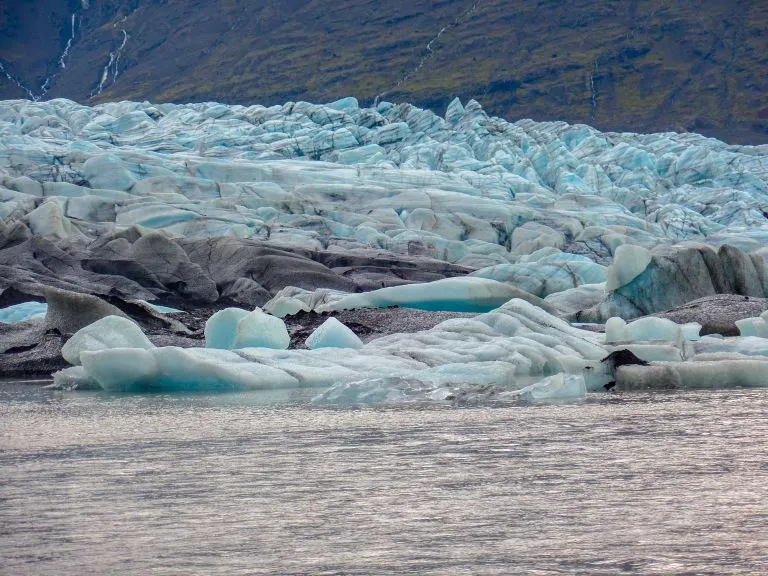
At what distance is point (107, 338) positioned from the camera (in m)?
15.4

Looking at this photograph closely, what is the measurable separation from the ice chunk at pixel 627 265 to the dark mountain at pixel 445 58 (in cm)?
9087

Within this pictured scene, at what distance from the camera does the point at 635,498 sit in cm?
663

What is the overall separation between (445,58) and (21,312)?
119 metres

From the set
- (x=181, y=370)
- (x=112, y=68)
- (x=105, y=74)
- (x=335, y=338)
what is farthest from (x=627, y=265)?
(x=112, y=68)

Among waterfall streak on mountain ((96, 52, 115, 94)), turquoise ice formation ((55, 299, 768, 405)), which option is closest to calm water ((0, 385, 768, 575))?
turquoise ice formation ((55, 299, 768, 405))

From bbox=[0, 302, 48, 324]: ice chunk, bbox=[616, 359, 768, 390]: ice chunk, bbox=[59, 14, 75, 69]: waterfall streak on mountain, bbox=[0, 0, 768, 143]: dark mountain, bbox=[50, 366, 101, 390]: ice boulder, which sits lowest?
bbox=[616, 359, 768, 390]: ice chunk

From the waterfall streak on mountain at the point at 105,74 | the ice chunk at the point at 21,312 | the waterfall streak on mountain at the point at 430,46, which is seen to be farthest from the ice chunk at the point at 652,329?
the waterfall streak on mountain at the point at 105,74

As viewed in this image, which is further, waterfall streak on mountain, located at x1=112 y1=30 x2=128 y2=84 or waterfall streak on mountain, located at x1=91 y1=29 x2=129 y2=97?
waterfall streak on mountain, located at x1=112 y1=30 x2=128 y2=84

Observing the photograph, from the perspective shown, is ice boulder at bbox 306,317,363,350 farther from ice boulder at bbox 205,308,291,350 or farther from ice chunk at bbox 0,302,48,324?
ice chunk at bbox 0,302,48,324

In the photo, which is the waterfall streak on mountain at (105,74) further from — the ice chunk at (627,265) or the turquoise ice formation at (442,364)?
the turquoise ice formation at (442,364)

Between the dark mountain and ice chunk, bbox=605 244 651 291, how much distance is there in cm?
9087

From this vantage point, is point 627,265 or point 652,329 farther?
point 627,265

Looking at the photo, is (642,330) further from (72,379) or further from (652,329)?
(72,379)

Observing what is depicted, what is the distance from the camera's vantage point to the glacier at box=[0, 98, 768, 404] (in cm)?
1461
